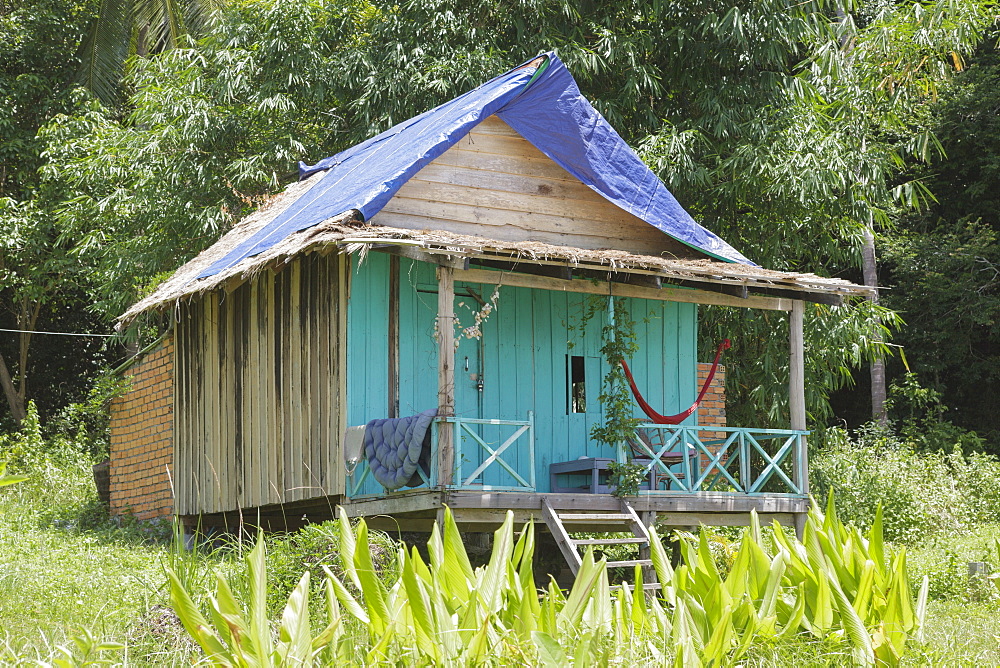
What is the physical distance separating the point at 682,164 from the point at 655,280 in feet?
18.0

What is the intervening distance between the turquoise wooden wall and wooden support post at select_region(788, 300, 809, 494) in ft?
4.68

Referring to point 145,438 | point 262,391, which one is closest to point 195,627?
point 262,391

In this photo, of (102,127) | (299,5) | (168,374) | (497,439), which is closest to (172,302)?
(168,374)

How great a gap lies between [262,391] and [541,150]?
3903mm

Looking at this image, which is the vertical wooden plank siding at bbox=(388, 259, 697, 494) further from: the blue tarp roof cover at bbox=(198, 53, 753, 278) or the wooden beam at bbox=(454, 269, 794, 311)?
the blue tarp roof cover at bbox=(198, 53, 753, 278)

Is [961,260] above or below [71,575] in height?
above

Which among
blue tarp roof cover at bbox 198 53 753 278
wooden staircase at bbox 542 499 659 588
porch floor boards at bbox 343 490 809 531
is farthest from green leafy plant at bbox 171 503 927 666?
blue tarp roof cover at bbox 198 53 753 278

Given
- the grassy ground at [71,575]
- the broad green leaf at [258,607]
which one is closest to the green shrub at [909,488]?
the grassy ground at [71,575]

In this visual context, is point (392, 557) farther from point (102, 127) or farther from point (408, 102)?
point (102, 127)

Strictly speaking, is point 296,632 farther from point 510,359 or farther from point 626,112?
point 626,112

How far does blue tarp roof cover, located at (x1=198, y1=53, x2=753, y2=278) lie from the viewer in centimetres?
1143

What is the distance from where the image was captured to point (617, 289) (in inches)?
434

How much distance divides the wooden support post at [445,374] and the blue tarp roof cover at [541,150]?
1901mm

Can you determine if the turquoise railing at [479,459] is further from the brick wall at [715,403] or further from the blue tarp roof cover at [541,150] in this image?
the brick wall at [715,403]
